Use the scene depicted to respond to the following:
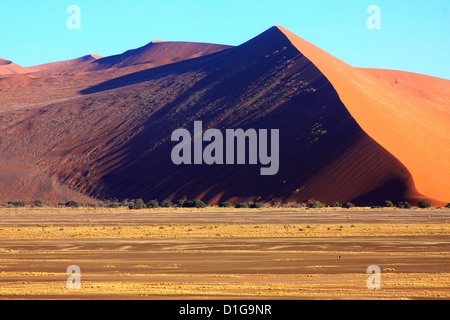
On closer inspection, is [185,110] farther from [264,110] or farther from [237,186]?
[237,186]

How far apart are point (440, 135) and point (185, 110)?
34.0m

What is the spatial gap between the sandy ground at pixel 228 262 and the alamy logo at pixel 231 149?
38.0m

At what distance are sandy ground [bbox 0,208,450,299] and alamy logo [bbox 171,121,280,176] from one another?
3795 centimetres

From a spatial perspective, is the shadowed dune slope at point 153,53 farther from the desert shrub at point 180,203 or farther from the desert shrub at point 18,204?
the desert shrub at point 180,203

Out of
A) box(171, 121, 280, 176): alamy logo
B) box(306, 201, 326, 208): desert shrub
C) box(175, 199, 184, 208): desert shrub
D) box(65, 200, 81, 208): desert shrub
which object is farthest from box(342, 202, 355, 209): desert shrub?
box(65, 200, 81, 208): desert shrub

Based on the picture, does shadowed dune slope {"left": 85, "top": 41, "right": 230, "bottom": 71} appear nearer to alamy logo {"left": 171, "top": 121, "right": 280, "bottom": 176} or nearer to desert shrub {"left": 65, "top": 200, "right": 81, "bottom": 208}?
alamy logo {"left": 171, "top": 121, "right": 280, "bottom": 176}

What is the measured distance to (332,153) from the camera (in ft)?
219

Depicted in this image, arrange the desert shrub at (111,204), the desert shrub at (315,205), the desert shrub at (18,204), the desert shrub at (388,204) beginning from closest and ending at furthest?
the desert shrub at (388,204)
the desert shrub at (315,205)
the desert shrub at (111,204)
the desert shrub at (18,204)

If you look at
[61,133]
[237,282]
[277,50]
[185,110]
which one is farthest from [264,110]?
[237,282]

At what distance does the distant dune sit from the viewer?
6381cm

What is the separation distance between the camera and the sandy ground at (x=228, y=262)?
1330 cm

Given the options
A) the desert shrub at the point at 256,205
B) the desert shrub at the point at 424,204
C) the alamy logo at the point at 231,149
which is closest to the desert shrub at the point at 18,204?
the alamy logo at the point at 231,149

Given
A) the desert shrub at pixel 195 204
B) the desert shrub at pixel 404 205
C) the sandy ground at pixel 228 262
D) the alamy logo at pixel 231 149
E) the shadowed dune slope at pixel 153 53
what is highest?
the shadowed dune slope at pixel 153 53
